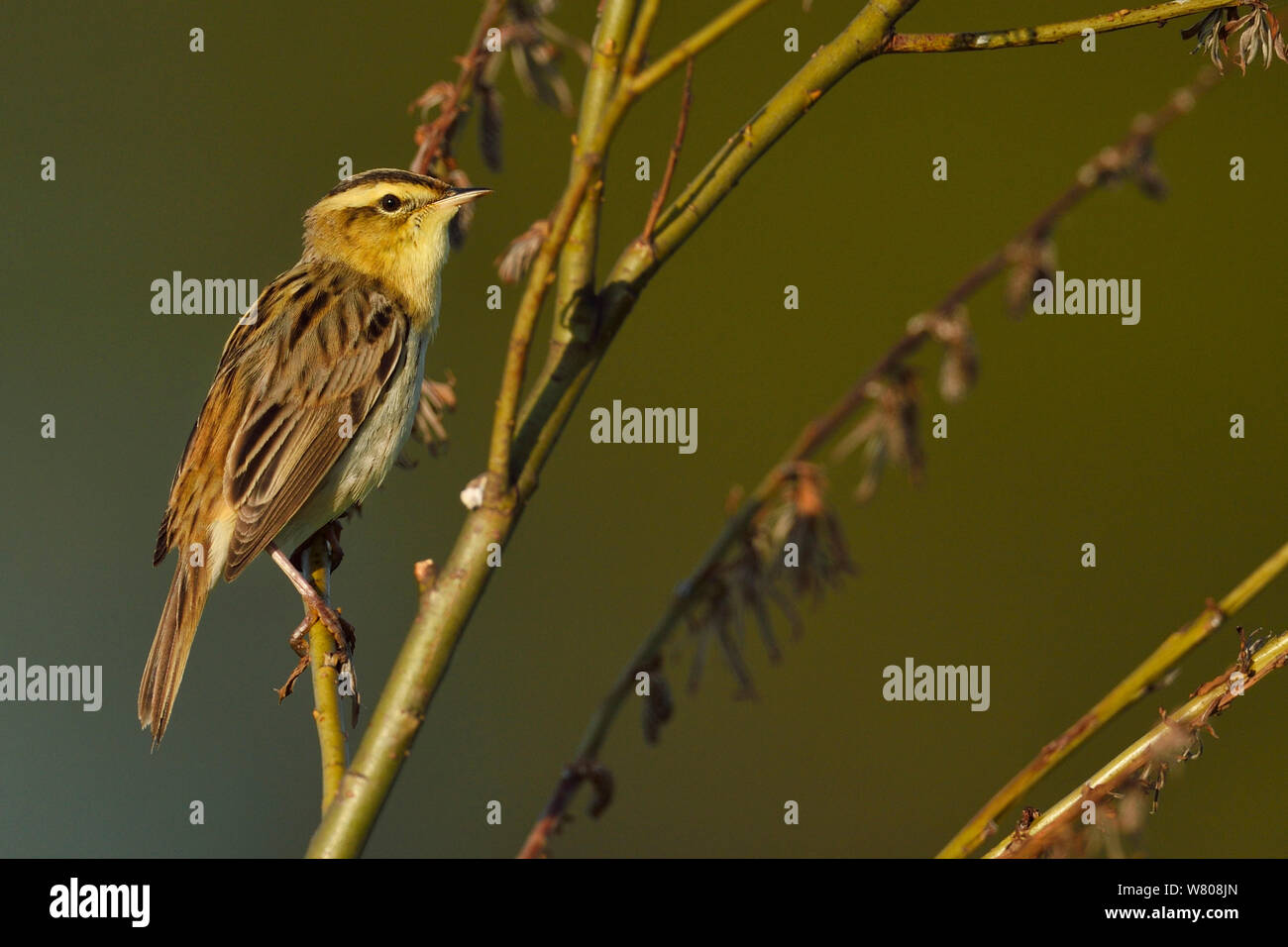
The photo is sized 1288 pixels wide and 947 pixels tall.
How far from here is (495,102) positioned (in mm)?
1998

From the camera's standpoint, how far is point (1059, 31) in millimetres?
1445

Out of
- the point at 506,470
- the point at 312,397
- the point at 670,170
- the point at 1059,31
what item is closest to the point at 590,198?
the point at 670,170

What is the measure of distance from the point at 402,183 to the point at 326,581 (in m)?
1.23

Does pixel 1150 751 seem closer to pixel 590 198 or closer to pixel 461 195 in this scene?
pixel 590 198

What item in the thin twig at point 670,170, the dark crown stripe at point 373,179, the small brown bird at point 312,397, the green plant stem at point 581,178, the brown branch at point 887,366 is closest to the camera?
the brown branch at point 887,366

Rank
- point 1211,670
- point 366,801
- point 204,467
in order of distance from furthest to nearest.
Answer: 1. point 1211,670
2. point 204,467
3. point 366,801

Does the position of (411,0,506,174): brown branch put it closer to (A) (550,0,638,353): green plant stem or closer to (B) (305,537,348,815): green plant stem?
(A) (550,0,638,353): green plant stem

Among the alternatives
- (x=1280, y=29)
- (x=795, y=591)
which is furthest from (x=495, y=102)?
(x=795, y=591)

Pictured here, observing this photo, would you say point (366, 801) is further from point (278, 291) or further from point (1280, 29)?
point (278, 291)

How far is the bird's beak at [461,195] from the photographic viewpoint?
2.63 m

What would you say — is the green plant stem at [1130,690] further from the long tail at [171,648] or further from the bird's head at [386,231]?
the bird's head at [386,231]

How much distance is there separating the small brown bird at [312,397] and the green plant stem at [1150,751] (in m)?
1.86

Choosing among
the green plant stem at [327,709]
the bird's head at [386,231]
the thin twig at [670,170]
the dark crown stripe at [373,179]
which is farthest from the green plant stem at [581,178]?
the bird's head at [386,231]

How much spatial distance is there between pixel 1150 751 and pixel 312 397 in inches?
93.9
